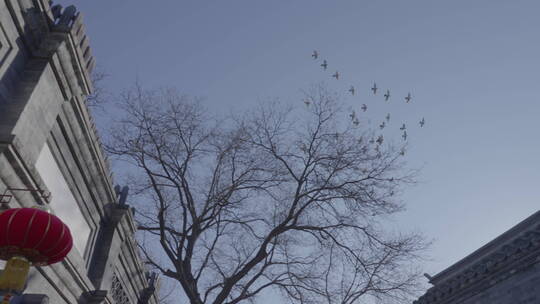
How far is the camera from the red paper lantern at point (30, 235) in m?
3.87

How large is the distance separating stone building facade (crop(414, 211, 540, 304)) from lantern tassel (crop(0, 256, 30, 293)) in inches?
440

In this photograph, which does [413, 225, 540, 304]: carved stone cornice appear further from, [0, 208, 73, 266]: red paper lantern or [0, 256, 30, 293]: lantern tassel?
[0, 256, 30, 293]: lantern tassel

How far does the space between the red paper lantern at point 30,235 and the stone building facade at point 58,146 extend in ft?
3.79

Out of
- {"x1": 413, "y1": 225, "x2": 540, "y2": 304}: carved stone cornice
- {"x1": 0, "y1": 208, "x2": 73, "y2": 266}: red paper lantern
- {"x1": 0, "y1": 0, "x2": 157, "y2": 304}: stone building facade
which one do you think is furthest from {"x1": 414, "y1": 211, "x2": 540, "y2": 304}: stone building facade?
{"x1": 0, "y1": 208, "x2": 73, "y2": 266}: red paper lantern

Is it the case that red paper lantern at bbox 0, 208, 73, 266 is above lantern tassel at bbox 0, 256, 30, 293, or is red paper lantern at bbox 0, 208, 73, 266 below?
above

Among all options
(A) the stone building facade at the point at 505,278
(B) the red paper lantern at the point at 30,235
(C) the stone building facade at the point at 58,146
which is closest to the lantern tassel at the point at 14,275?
(B) the red paper lantern at the point at 30,235

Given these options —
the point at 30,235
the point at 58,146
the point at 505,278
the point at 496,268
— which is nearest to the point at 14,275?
the point at 30,235

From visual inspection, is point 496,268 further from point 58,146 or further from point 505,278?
point 58,146

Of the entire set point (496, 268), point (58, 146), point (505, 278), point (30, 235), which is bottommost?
point (505, 278)

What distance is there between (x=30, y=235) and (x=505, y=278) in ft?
38.9

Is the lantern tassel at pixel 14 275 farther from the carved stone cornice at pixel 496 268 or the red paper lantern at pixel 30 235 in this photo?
the carved stone cornice at pixel 496 268

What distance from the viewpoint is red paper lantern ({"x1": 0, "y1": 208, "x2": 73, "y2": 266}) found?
3.87m

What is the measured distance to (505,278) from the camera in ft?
38.0

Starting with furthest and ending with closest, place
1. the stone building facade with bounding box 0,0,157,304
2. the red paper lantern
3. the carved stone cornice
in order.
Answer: the carved stone cornice → the stone building facade with bounding box 0,0,157,304 → the red paper lantern
